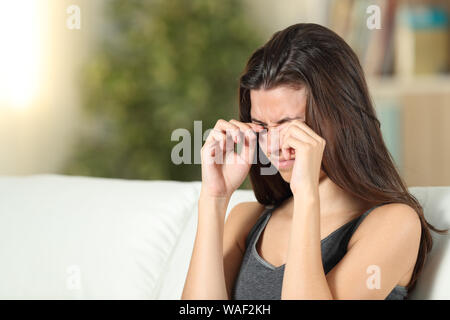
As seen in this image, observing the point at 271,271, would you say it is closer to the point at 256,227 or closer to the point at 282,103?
the point at 256,227

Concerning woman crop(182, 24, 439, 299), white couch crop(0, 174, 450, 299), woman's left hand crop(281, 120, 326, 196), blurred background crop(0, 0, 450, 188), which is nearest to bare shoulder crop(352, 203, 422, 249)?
woman crop(182, 24, 439, 299)

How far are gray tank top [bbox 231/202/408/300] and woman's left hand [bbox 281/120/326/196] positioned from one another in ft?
0.55

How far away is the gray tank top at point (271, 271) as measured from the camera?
116 cm

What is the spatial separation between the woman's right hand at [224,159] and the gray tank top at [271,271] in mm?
152

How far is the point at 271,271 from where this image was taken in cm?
120

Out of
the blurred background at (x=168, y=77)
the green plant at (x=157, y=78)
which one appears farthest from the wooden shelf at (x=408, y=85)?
the green plant at (x=157, y=78)

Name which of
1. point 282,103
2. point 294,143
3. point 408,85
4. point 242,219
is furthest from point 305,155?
point 408,85

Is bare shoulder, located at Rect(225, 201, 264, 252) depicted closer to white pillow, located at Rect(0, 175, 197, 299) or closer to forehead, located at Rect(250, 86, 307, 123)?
white pillow, located at Rect(0, 175, 197, 299)

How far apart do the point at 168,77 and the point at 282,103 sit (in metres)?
2.11

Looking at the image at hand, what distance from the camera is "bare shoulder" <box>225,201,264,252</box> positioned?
1370 millimetres
